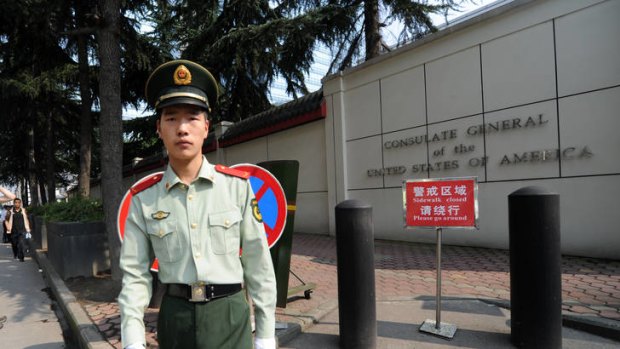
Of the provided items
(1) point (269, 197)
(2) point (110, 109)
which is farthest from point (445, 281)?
(2) point (110, 109)

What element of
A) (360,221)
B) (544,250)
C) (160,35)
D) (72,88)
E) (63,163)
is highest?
(160,35)

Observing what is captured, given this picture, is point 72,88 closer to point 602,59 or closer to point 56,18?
point 56,18

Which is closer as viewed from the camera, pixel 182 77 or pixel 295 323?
pixel 182 77

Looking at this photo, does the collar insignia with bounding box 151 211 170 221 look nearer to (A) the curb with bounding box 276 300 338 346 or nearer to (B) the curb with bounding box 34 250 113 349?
(A) the curb with bounding box 276 300 338 346

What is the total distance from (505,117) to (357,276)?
16.8ft

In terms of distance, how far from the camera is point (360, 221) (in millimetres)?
3180

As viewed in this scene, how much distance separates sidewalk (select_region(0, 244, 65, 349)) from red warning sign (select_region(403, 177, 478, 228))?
3961 millimetres

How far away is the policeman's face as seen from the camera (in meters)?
1.57

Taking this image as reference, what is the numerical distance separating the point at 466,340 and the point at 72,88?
16089 millimetres

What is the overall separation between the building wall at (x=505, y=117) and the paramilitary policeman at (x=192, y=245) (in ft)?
13.4

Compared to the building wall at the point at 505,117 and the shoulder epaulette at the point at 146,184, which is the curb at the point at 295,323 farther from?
the shoulder epaulette at the point at 146,184

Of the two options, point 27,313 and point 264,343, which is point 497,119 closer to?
point 264,343

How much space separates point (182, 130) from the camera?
1561 millimetres

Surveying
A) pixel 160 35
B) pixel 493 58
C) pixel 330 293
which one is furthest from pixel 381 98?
pixel 160 35
